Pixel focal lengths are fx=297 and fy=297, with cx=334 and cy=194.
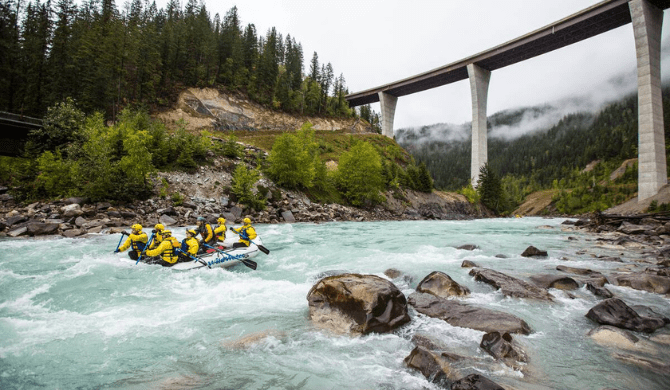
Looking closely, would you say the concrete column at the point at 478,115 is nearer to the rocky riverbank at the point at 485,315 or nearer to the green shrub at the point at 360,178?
the green shrub at the point at 360,178

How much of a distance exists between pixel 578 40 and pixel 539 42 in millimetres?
6511

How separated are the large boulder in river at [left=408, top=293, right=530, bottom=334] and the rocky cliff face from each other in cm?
5011

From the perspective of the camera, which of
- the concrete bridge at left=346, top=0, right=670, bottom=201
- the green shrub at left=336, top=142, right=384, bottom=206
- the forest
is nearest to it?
the concrete bridge at left=346, top=0, right=670, bottom=201

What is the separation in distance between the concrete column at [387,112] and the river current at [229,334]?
70372mm

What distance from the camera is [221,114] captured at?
55.4 meters

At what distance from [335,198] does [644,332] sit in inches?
1301

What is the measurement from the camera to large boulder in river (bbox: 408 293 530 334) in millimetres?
5809

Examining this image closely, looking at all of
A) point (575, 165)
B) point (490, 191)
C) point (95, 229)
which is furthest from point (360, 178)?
point (575, 165)

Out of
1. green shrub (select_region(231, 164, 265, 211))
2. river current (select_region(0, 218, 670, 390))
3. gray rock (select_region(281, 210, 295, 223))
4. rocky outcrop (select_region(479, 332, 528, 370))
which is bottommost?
river current (select_region(0, 218, 670, 390))

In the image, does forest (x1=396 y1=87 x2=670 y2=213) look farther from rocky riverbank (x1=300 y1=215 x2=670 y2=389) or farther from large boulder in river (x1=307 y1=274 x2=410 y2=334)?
large boulder in river (x1=307 y1=274 x2=410 y2=334)

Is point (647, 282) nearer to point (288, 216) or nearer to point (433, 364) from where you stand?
point (433, 364)

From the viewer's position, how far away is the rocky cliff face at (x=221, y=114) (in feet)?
166

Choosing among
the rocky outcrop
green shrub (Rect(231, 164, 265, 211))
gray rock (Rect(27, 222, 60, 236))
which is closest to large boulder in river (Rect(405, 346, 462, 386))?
the rocky outcrop

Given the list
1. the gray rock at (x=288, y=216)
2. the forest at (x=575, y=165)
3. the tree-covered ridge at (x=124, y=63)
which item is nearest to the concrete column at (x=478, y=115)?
the forest at (x=575, y=165)
